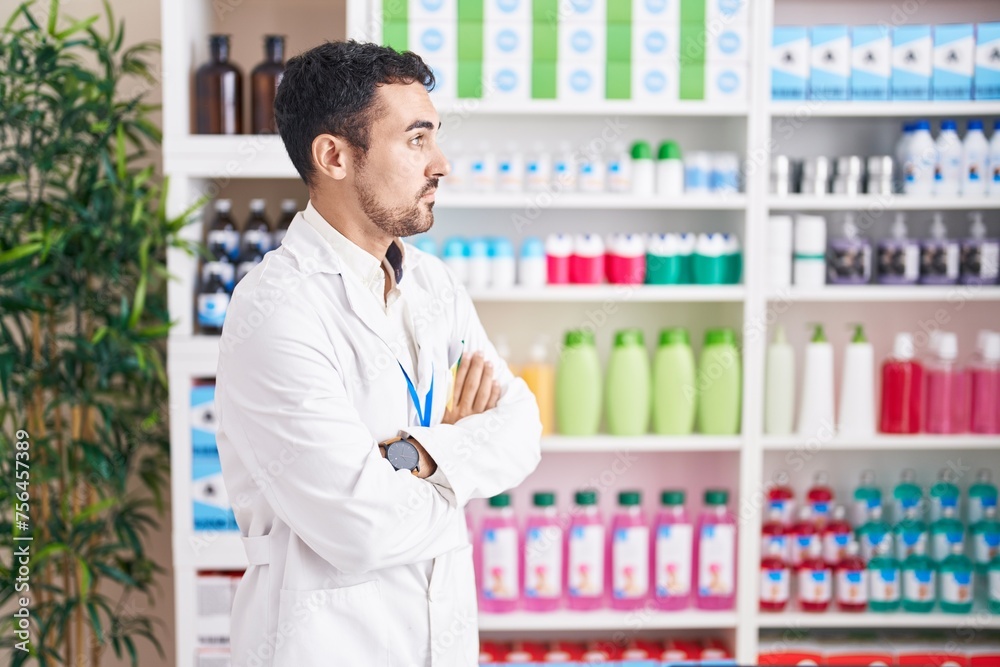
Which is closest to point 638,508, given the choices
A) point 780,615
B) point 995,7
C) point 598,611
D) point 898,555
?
point 598,611

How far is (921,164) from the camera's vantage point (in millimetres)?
2572

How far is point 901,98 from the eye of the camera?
8.39ft

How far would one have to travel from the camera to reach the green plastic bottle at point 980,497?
2676 millimetres

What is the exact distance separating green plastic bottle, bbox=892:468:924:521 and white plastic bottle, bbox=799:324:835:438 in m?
0.29

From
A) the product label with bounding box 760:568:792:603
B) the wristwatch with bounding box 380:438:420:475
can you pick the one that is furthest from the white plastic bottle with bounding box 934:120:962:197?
the wristwatch with bounding box 380:438:420:475

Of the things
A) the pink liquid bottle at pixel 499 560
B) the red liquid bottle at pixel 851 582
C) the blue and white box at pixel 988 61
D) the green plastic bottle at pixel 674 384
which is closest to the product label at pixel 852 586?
the red liquid bottle at pixel 851 582

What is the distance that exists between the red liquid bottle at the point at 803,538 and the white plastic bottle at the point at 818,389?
0.24 metres

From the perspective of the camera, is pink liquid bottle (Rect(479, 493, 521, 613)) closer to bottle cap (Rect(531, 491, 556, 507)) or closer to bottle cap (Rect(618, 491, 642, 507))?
bottle cap (Rect(531, 491, 556, 507))

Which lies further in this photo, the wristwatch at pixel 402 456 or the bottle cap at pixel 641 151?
the bottle cap at pixel 641 151

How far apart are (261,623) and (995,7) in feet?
8.64

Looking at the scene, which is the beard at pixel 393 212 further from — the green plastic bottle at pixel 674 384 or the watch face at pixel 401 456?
the green plastic bottle at pixel 674 384

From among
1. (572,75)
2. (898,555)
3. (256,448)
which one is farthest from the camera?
(898,555)

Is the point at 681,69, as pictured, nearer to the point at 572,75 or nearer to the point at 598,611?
the point at 572,75

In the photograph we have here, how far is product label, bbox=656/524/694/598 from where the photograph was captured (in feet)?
8.52
